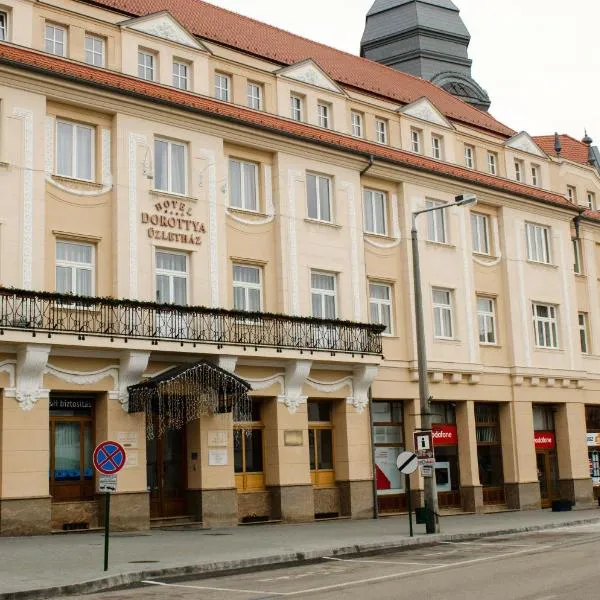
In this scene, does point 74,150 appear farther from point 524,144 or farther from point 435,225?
point 524,144

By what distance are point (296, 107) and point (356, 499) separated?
40.9 ft

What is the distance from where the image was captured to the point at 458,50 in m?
50.4

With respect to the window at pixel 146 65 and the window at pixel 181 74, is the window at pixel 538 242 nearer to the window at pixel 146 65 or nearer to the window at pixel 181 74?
the window at pixel 181 74

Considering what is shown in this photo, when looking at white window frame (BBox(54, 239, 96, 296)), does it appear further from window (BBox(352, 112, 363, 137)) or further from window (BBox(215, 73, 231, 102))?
window (BBox(352, 112, 363, 137))

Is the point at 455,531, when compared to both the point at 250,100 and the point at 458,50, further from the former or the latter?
the point at 458,50

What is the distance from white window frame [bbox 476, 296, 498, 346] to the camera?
3584 cm

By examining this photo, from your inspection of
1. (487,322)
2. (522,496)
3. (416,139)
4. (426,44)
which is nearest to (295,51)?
(416,139)

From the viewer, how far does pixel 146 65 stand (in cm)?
2825

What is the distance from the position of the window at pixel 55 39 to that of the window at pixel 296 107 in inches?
308

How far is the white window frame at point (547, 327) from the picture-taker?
37781 mm

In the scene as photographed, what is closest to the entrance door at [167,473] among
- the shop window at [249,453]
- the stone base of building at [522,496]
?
the shop window at [249,453]

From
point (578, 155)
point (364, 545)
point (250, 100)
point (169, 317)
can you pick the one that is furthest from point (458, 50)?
point (364, 545)

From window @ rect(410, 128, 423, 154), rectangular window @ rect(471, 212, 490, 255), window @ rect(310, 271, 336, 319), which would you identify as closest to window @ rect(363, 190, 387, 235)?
A: window @ rect(310, 271, 336, 319)

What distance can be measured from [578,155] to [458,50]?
30.4 ft
